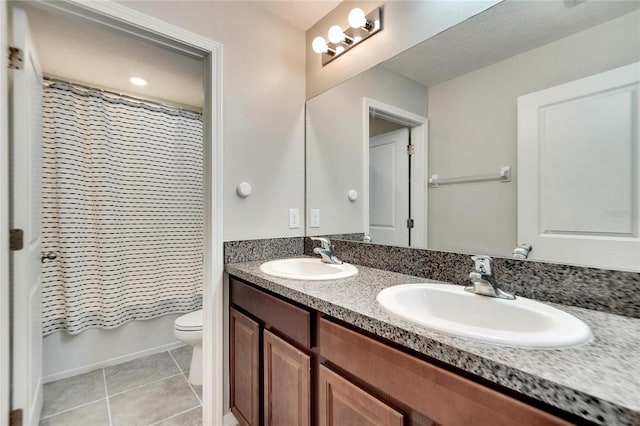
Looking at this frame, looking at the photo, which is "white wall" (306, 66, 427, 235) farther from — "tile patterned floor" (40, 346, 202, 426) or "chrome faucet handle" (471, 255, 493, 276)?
"tile patterned floor" (40, 346, 202, 426)

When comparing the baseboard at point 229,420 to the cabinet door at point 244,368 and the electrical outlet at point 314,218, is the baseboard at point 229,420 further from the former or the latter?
the electrical outlet at point 314,218

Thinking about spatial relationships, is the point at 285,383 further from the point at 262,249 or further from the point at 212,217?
the point at 212,217

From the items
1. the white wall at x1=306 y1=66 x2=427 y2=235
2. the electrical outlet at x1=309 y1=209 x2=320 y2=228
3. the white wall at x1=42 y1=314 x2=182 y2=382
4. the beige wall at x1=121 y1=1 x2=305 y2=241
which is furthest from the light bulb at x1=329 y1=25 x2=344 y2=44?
the white wall at x1=42 y1=314 x2=182 y2=382

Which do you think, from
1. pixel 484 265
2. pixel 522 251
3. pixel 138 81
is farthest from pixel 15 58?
pixel 522 251

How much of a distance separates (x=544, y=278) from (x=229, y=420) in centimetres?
159

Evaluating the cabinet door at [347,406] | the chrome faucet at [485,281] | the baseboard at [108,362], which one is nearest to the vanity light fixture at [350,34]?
the chrome faucet at [485,281]

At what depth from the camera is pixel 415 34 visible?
130 centimetres

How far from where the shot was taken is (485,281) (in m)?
0.91

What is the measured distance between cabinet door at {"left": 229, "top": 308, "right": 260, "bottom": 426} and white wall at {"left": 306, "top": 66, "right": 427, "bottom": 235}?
71cm

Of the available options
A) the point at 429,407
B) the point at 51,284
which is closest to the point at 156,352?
the point at 51,284

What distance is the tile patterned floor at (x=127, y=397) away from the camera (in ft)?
5.23

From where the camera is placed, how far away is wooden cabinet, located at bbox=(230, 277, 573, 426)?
0.57 m

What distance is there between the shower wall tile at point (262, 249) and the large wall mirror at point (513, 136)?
1.44 ft

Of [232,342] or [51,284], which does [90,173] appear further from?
[232,342]
